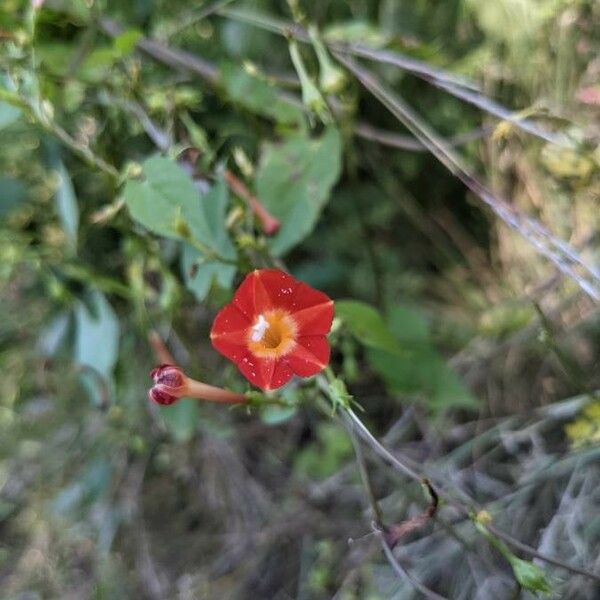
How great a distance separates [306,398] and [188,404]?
45 centimetres

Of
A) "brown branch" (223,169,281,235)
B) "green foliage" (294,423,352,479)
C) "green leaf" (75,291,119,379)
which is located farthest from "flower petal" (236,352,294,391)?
"green foliage" (294,423,352,479)

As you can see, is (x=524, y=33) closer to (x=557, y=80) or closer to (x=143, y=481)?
(x=557, y=80)

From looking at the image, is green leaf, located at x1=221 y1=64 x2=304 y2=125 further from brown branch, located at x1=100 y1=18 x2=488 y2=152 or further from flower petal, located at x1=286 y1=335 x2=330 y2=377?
flower petal, located at x1=286 y1=335 x2=330 y2=377

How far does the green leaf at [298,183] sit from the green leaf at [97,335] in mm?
358

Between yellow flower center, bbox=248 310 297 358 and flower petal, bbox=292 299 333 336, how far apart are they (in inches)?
0.4

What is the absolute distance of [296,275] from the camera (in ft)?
4.72

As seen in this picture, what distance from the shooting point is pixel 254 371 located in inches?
30.1

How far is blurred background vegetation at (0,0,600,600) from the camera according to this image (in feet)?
3.41

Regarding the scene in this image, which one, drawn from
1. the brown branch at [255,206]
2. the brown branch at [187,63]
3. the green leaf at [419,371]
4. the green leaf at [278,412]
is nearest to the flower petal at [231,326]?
the green leaf at [278,412]

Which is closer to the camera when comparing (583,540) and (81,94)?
(583,540)

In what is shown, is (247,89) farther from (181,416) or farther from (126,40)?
(181,416)

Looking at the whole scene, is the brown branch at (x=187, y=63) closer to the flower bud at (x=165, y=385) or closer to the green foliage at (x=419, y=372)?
the green foliage at (x=419, y=372)

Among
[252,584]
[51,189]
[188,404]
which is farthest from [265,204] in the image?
[252,584]

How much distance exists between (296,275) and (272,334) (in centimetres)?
62
